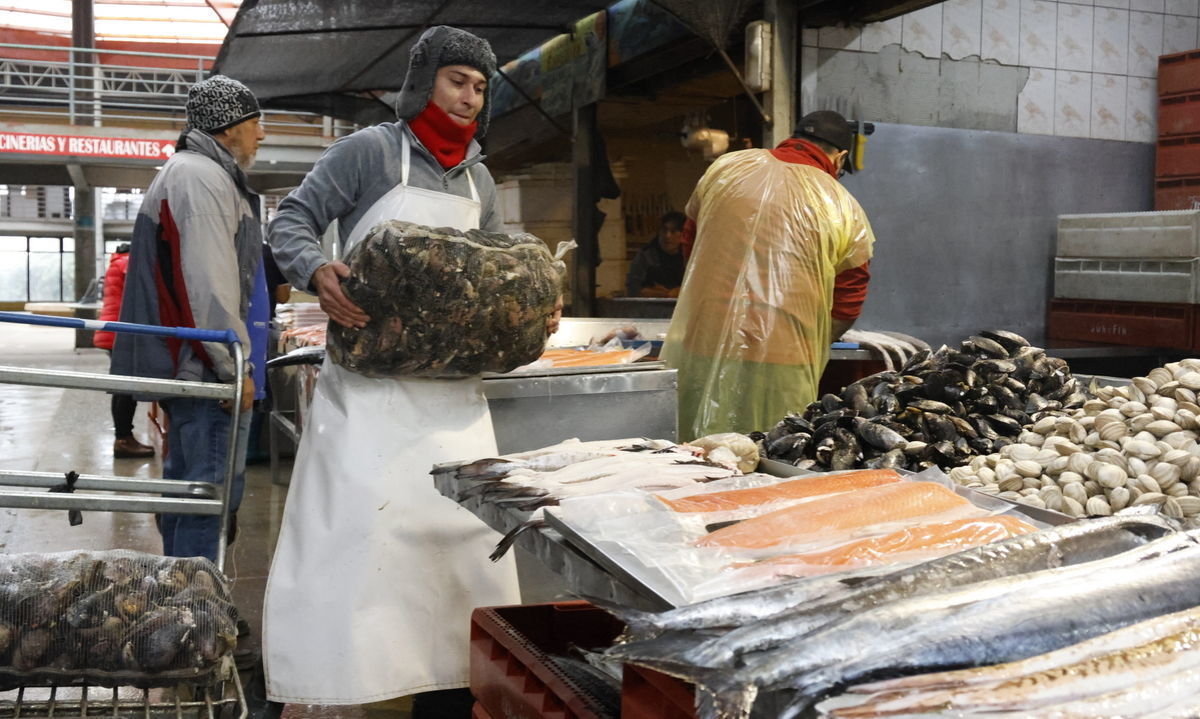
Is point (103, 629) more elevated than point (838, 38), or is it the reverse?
point (838, 38)

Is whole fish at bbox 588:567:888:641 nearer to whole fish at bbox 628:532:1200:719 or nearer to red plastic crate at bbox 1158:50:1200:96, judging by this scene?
whole fish at bbox 628:532:1200:719

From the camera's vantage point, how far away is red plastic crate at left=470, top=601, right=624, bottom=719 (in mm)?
2184

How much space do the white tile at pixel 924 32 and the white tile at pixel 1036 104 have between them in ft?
2.55

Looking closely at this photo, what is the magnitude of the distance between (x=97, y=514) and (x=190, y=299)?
341 cm

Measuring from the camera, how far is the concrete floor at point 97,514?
16.6ft

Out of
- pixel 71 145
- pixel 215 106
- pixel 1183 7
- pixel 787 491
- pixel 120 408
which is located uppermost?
pixel 71 145

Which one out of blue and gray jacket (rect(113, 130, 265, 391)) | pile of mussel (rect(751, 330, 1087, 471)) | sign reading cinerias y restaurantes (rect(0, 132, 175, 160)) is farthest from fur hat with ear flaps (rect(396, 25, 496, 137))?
sign reading cinerias y restaurantes (rect(0, 132, 175, 160))

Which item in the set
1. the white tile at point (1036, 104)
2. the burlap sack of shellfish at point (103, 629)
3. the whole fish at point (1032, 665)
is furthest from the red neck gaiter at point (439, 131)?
the white tile at point (1036, 104)

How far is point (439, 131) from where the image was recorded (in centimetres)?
334

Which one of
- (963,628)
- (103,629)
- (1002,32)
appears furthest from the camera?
(1002,32)

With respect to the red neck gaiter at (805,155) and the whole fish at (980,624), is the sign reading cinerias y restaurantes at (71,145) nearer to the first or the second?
the red neck gaiter at (805,155)

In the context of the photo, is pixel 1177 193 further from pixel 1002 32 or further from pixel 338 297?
pixel 338 297

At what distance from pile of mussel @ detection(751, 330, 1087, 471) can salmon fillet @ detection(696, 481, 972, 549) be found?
37.5 inches

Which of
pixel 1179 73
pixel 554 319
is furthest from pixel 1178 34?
pixel 554 319
